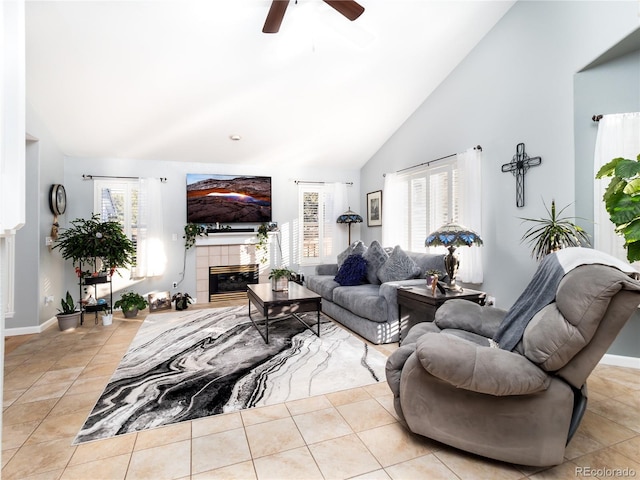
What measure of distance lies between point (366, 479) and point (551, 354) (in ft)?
3.46

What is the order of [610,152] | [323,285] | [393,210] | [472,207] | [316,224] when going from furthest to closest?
[316,224] < [393,210] < [323,285] < [472,207] < [610,152]

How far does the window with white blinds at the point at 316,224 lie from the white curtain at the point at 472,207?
2964mm

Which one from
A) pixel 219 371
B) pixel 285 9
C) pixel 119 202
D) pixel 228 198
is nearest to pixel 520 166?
pixel 285 9

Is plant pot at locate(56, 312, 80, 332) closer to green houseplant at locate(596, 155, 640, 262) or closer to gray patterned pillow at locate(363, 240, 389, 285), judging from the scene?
gray patterned pillow at locate(363, 240, 389, 285)

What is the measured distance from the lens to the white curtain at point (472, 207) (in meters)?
3.82

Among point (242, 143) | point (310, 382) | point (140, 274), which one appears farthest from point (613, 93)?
point (140, 274)

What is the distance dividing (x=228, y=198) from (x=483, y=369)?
16.7 feet

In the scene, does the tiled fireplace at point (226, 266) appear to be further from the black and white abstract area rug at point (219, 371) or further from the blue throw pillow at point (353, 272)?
the blue throw pillow at point (353, 272)

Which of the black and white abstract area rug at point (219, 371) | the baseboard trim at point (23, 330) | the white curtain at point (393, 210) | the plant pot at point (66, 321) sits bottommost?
the black and white abstract area rug at point (219, 371)

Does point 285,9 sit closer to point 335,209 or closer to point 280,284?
point 280,284

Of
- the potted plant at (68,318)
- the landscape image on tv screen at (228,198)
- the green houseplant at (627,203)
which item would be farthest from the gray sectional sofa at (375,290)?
the potted plant at (68,318)

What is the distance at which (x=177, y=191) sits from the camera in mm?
5609

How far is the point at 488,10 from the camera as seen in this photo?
137 inches

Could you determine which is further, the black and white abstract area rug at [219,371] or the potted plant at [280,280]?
the potted plant at [280,280]
